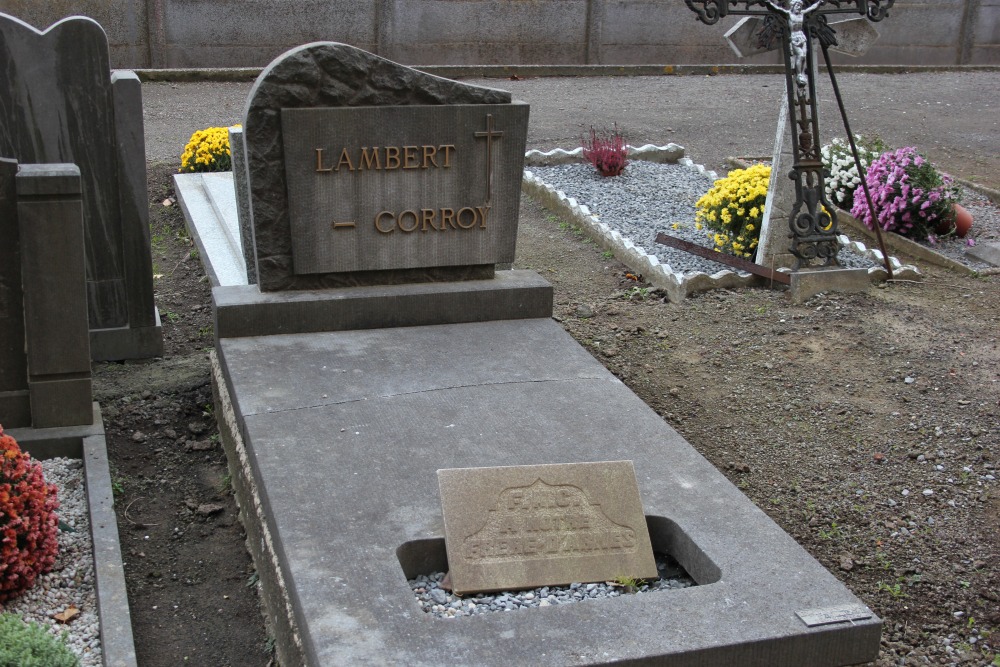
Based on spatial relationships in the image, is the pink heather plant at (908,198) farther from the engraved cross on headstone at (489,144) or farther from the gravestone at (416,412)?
the engraved cross on headstone at (489,144)

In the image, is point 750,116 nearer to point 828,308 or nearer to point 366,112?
point 828,308

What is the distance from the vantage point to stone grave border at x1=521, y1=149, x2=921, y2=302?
7441 mm

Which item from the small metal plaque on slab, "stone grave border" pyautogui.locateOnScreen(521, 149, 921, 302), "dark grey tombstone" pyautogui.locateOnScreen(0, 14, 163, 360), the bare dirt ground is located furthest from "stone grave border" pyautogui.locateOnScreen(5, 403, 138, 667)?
"stone grave border" pyautogui.locateOnScreen(521, 149, 921, 302)

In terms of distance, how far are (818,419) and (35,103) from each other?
4.69 metres

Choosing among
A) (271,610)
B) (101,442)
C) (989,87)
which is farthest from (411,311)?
(989,87)

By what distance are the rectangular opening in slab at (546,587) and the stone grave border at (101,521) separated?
3.37ft

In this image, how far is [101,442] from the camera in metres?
4.91

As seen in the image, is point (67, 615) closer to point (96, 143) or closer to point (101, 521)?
point (101, 521)

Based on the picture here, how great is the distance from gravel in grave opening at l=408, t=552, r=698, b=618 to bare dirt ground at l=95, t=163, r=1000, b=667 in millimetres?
829

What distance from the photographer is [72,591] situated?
400cm

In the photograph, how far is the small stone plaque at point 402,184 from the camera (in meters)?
5.52

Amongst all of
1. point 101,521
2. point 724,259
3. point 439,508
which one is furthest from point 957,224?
point 101,521

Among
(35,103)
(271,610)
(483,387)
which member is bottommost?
(271,610)

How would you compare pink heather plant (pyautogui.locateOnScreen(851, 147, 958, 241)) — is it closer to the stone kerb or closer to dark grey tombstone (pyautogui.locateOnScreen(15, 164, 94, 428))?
the stone kerb
